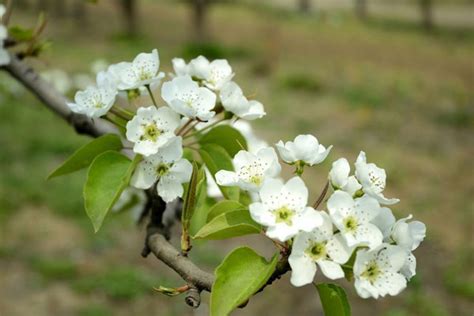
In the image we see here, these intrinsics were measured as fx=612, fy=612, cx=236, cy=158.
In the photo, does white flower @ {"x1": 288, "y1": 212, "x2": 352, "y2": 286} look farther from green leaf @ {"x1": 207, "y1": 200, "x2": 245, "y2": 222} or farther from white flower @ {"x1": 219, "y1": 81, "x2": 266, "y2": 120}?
white flower @ {"x1": 219, "y1": 81, "x2": 266, "y2": 120}

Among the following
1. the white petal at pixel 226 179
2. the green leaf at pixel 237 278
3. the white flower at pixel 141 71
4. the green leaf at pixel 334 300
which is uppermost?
the white flower at pixel 141 71

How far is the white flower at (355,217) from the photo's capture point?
543mm

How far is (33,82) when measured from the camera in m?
1.02

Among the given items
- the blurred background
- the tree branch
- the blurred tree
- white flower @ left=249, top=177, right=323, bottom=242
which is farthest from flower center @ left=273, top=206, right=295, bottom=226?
the blurred tree

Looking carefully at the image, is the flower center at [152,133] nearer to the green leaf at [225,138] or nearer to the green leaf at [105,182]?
the green leaf at [105,182]

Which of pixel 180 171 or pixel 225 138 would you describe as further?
pixel 225 138

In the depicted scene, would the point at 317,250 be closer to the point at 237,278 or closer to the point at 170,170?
the point at 237,278

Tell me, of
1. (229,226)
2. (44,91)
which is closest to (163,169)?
(229,226)

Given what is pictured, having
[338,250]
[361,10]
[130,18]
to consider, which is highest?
[338,250]

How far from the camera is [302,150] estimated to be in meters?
0.66

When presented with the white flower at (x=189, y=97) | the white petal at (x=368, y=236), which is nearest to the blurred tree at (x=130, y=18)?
the white flower at (x=189, y=97)

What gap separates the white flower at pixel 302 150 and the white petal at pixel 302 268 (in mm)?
143

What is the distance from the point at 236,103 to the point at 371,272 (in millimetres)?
282

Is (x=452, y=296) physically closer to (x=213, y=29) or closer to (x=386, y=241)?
(x=386, y=241)
